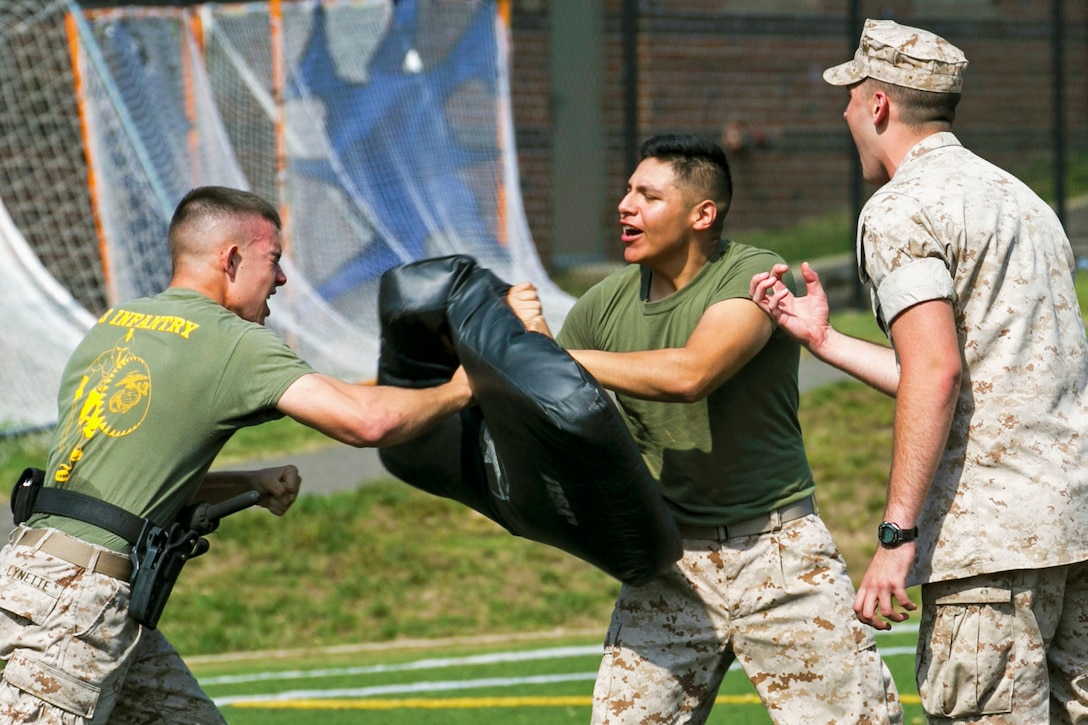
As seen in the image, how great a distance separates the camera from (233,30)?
1312cm

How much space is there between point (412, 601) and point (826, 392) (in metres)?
4.20

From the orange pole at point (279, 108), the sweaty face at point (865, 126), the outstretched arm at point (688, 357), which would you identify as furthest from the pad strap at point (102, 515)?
the orange pole at point (279, 108)

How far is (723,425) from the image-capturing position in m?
4.34

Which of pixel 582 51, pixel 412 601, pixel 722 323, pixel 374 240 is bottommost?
pixel 412 601

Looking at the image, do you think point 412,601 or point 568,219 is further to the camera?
point 568,219

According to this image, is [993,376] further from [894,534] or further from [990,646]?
[990,646]

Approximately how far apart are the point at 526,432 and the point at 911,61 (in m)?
1.35

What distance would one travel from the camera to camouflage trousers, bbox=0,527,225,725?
148 inches

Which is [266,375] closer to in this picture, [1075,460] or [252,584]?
[1075,460]

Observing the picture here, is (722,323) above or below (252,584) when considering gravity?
above

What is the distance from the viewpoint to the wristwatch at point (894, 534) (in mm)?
3537

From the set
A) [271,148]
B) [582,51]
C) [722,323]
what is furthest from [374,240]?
[722,323]

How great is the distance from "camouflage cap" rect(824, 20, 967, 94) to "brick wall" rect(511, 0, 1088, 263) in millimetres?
10986

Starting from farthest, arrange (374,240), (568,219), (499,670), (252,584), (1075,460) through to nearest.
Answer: (568,219) < (374,240) < (252,584) < (499,670) < (1075,460)
